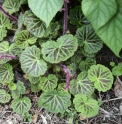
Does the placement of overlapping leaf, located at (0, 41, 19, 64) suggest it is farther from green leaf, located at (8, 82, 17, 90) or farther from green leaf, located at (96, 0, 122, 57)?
green leaf, located at (96, 0, 122, 57)

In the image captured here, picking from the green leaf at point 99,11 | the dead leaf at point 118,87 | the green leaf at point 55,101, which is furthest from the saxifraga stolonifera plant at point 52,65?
the green leaf at point 99,11

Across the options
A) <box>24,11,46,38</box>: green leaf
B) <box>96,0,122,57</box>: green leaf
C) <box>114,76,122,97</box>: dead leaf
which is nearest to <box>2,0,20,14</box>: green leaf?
<box>24,11,46,38</box>: green leaf

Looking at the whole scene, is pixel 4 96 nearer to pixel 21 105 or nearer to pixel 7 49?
pixel 21 105

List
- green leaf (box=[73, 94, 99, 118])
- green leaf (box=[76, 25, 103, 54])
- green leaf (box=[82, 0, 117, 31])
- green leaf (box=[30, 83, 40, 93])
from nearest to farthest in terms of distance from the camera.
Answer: green leaf (box=[82, 0, 117, 31]), green leaf (box=[73, 94, 99, 118]), green leaf (box=[76, 25, 103, 54]), green leaf (box=[30, 83, 40, 93])

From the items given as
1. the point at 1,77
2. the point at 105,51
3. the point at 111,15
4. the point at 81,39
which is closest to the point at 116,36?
the point at 111,15

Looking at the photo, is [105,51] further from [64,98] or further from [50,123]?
[50,123]
